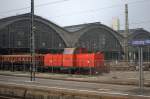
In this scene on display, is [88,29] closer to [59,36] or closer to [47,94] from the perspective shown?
[59,36]

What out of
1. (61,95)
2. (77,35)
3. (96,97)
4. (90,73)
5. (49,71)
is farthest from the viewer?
(77,35)

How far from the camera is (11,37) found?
86.4 m

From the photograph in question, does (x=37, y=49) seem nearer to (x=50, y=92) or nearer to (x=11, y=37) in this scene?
(x=11, y=37)

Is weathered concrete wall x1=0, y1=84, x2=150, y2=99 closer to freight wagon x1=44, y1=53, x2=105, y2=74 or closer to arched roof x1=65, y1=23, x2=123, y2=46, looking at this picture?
freight wagon x1=44, y1=53, x2=105, y2=74

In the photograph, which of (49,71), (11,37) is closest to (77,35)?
(11,37)

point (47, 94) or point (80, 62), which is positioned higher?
Result: point (80, 62)

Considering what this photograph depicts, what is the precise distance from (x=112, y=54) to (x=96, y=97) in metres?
101

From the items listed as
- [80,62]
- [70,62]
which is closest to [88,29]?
[70,62]

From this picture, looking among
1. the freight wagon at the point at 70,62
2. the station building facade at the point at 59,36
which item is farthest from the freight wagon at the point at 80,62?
the station building facade at the point at 59,36

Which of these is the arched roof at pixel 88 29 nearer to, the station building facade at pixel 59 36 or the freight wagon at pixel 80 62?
the station building facade at pixel 59 36

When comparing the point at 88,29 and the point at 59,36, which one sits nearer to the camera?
the point at 59,36

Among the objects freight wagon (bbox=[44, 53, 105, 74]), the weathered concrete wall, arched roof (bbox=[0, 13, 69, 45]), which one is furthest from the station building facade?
the weathered concrete wall

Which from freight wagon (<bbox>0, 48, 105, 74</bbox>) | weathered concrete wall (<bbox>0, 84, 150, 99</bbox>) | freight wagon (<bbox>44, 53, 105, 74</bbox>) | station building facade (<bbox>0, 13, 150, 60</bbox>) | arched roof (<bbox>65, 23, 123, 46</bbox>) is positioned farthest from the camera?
arched roof (<bbox>65, 23, 123, 46</bbox>)

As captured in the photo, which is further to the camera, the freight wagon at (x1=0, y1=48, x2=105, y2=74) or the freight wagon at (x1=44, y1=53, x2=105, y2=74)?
the freight wagon at (x1=0, y1=48, x2=105, y2=74)
